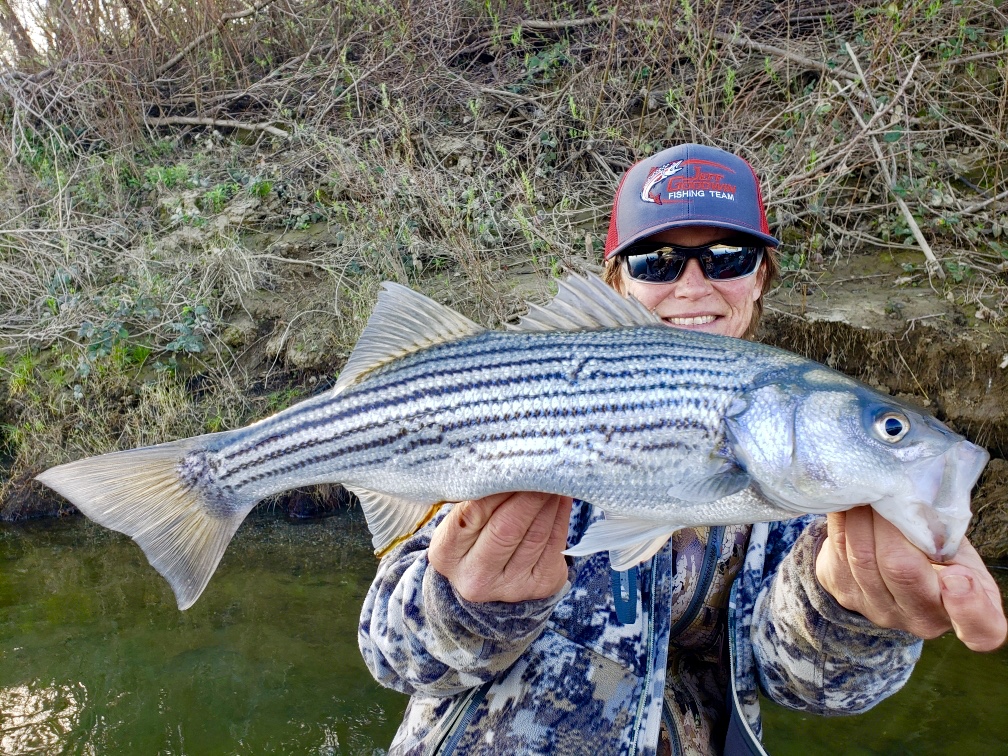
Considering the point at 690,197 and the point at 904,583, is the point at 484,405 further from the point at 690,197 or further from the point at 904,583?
the point at 690,197

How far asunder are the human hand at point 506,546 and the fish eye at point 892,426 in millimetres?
834

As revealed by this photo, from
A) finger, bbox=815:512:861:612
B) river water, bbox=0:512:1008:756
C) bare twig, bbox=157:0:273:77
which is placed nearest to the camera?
finger, bbox=815:512:861:612

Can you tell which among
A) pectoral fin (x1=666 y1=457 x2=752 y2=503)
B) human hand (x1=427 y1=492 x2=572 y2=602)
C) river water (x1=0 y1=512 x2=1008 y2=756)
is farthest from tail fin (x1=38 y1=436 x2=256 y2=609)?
river water (x1=0 y1=512 x2=1008 y2=756)

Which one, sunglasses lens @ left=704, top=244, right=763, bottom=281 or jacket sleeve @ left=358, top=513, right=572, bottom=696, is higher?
sunglasses lens @ left=704, top=244, right=763, bottom=281

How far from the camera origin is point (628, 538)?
195 centimetres

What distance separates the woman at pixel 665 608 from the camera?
2039 millimetres

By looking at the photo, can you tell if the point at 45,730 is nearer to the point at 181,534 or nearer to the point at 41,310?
the point at 181,534

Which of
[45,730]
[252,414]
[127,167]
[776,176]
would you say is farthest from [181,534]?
[127,167]

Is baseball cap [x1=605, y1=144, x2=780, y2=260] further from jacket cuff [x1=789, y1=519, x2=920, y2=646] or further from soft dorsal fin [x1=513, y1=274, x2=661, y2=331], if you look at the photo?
jacket cuff [x1=789, y1=519, x2=920, y2=646]

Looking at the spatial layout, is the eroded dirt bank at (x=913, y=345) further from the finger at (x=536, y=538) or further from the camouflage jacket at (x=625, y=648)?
the finger at (x=536, y=538)

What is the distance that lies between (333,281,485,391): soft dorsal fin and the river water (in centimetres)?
295

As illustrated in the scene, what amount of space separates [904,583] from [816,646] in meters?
0.53

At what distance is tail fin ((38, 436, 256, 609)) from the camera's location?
2.12 meters

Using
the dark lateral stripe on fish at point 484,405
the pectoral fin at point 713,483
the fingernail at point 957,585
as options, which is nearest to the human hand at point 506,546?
the dark lateral stripe on fish at point 484,405
